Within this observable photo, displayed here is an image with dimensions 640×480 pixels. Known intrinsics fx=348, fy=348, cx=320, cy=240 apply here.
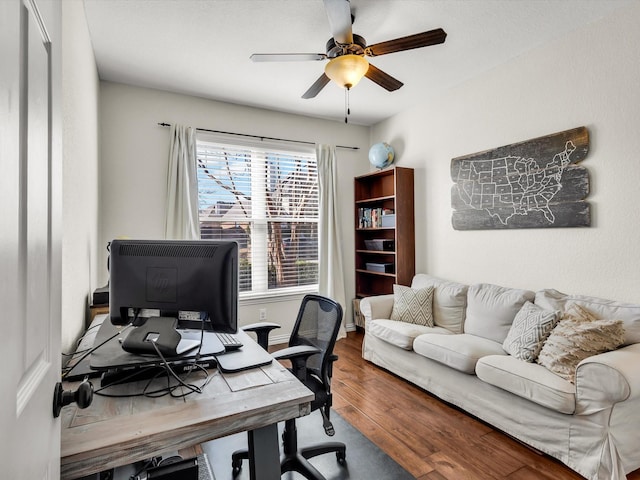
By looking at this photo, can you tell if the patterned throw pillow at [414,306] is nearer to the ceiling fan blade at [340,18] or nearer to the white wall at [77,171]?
the ceiling fan blade at [340,18]

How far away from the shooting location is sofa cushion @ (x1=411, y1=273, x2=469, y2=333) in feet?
10.4

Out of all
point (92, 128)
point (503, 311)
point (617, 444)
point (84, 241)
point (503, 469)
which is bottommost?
point (503, 469)

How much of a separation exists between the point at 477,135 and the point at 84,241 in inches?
133

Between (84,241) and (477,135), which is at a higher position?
(477,135)

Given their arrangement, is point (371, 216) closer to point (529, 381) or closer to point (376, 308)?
point (376, 308)

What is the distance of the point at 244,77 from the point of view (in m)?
3.26

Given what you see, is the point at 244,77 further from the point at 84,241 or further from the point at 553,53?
the point at 553,53

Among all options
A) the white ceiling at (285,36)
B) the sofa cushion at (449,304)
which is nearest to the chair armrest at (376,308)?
the sofa cushion at (449,304)

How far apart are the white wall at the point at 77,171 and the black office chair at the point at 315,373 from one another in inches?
43.1

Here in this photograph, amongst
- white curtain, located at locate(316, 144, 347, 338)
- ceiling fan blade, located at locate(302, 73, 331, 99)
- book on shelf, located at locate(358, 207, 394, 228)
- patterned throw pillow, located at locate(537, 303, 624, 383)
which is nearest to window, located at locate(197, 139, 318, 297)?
white curtain, located at locate(316, 144, 347, 338)

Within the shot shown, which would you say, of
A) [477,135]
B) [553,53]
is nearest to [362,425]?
[477,135]

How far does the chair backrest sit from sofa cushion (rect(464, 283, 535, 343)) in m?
1.54

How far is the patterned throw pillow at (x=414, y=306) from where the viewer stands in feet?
10.8

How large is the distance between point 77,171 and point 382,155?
315 centimetres
